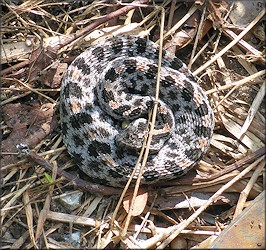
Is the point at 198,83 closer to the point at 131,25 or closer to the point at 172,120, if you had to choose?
the point at 172,120

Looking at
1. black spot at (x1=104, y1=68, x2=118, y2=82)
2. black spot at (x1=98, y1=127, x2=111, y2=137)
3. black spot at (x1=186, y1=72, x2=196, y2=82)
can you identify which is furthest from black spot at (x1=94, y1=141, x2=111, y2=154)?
black spot at (x1=186, y1=72, x2=196, y2=82)

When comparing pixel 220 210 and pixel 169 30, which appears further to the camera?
pixel 169 30

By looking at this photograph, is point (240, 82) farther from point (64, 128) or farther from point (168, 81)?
point (64, 128)

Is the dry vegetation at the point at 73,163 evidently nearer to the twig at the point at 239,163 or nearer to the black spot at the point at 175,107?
the twig at the point at 239,163

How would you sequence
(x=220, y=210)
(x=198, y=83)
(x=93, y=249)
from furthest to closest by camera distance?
(x=198, y=83), (x=220, y=210), (x=93, y=249)

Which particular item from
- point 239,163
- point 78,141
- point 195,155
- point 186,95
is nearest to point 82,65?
point 78,141

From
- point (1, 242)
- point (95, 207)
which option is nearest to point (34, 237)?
point (1, 242)
